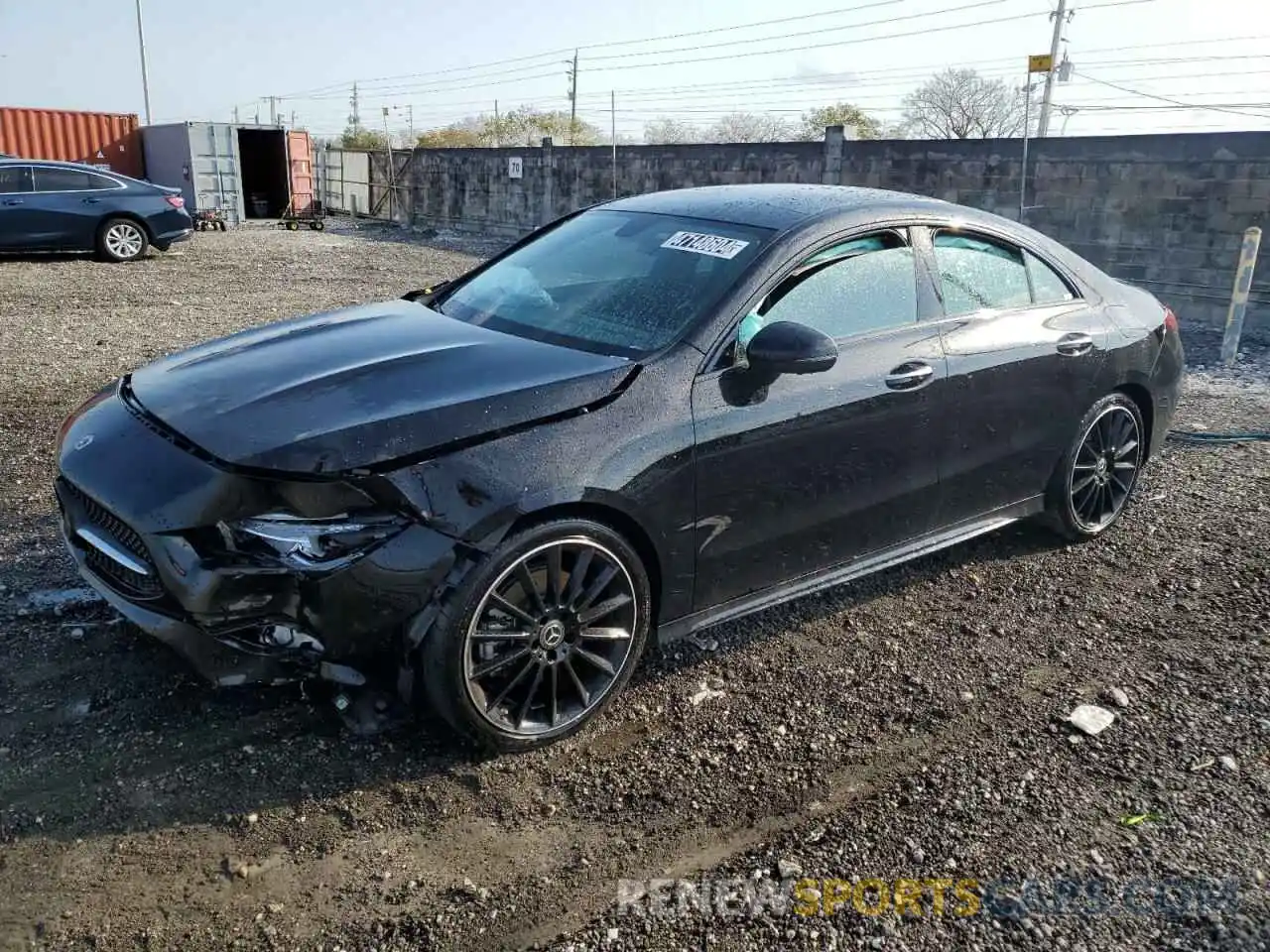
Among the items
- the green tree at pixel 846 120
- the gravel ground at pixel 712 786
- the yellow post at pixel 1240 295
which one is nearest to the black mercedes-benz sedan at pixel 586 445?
the gravel ground at pixel 712 786

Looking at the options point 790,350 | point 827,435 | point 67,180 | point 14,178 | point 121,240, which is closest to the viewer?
point 790,350

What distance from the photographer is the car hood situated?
2812mm

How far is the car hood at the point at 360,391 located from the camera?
281 centimetres

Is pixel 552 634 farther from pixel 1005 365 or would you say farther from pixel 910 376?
pixel 1005 365

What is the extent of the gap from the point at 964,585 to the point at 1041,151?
1090cm

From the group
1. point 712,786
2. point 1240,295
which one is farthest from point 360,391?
point 1240,295

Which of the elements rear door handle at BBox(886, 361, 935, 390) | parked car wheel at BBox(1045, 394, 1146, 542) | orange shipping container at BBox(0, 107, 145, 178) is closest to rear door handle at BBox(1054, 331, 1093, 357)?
parked car wheel at BBox(1045, 394, 1146, 542)

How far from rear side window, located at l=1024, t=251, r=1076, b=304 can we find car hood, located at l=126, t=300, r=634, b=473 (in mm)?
2228

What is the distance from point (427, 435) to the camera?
2854 mm

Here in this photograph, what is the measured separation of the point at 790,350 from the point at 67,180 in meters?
14.8

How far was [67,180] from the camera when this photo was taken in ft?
47.8

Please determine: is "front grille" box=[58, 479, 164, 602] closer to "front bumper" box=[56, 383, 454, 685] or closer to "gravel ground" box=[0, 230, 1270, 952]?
"front bumper" box=[56, 383, 454, 685]

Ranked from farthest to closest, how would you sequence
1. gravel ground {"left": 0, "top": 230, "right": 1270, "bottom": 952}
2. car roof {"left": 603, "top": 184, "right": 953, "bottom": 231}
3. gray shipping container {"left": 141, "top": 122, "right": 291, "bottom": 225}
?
gray shipping container {"left": 141, "top": 122, "right": 291, "bottom": 225}, car roof {"left": 603, "top": 184, "right": 953, "bottom": 231}, gravel ground {"left": 0, "top": 230, "right": 1270, "bottom": 952}

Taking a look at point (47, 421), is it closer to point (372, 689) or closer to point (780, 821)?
point (372, 689)
